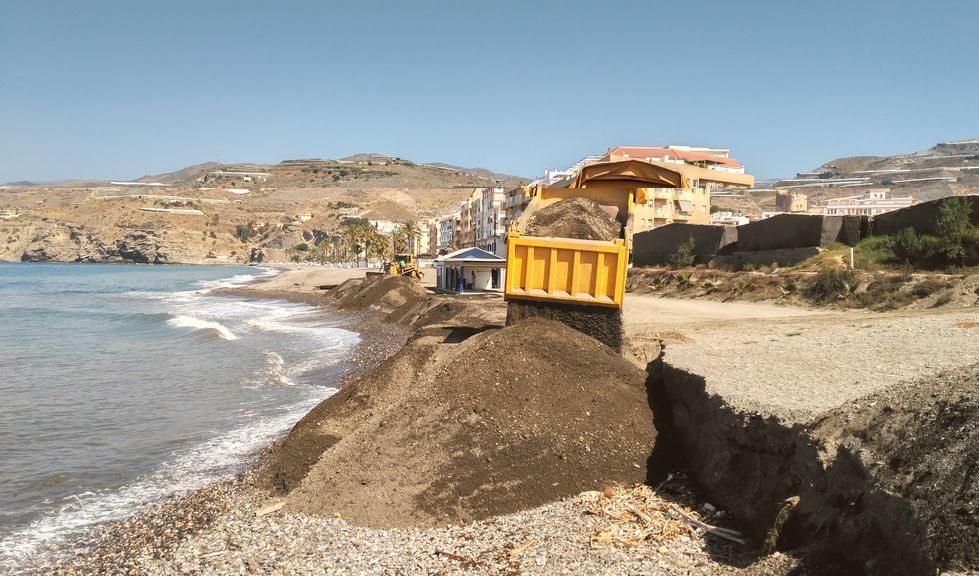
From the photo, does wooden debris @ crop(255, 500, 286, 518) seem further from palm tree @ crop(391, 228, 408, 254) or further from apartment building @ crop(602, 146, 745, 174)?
palm tree @ crop(391, 228, 408, 254)

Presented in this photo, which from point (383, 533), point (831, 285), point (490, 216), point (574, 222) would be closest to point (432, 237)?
point (490, 216)

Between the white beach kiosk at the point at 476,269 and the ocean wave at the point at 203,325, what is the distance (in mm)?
12552

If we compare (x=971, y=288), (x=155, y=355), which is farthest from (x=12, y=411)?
(x=971, y=288)

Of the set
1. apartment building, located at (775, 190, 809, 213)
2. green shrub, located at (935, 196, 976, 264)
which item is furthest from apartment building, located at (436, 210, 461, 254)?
green shrub, located at (935, 196, 976, 264)

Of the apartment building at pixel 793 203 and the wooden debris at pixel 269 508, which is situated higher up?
the apartment building at pixel 793 203

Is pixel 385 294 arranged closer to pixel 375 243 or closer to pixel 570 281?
pixel 570 281

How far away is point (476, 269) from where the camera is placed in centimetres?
3578

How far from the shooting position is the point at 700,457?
630 centimetres

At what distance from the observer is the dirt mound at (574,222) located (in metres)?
10.9

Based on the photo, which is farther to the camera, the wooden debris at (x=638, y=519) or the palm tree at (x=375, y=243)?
the palm tree at (x=375, y=243)

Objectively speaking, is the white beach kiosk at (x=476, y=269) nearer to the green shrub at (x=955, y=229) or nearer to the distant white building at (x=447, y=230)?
the green shrub at (x=955, y=229)

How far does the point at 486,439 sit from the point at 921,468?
4.05 m

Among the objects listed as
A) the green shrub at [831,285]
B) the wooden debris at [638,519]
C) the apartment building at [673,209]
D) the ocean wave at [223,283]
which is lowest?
the ocean wave at [223,283]

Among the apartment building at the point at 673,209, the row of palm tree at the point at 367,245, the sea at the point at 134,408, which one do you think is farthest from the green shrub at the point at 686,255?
the row of palm tree at the point at 367,245
